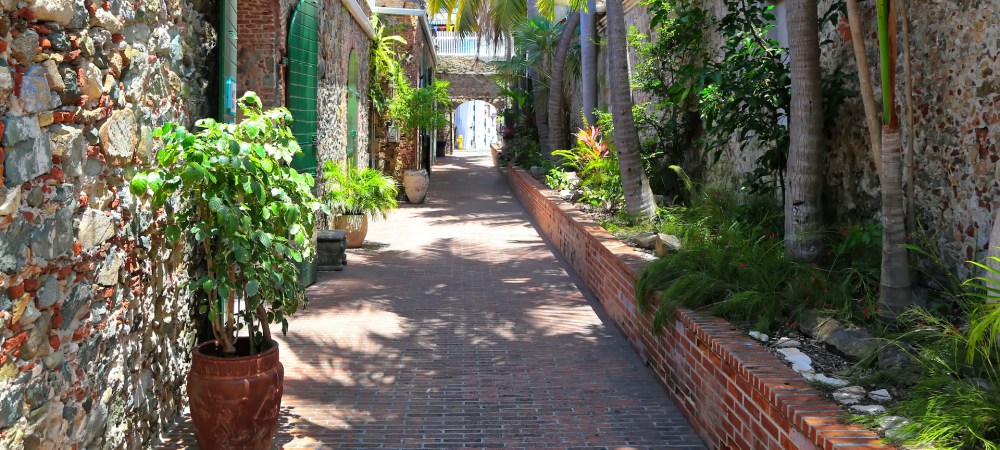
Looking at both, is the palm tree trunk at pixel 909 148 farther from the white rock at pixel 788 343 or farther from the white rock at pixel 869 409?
the white rock at pixel 869 409

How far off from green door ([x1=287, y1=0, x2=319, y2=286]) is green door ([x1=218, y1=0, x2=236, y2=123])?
2.19 meters

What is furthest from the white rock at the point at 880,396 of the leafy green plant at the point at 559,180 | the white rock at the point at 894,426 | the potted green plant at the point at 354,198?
the leafy green plant at the point at 559,180

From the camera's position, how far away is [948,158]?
17.2 ft

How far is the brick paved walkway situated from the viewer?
5.21 metres

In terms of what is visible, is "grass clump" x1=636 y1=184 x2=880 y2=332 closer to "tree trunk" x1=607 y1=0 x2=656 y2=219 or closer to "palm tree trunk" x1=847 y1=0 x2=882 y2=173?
"palm tree trunk" x1=847 y1=0 x2=882 y2=173

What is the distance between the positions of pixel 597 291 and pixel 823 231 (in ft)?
9.64

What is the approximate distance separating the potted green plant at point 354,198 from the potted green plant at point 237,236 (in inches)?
256

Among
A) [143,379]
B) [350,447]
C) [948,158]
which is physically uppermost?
[948,158]

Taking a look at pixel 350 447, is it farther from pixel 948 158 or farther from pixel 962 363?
pixel 948 158

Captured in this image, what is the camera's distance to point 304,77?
31.1ft

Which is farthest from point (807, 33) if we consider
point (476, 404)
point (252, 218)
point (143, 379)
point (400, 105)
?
point (400, 105)

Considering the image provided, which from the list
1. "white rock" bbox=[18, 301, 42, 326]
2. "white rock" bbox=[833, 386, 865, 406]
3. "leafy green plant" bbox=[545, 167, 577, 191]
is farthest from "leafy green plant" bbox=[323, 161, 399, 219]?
"white rock" bbox=[833, 386, 865, 406]

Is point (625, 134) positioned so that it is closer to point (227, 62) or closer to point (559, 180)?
point (227, 62)

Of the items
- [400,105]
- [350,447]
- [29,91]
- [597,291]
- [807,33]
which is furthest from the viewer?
[400,105]
